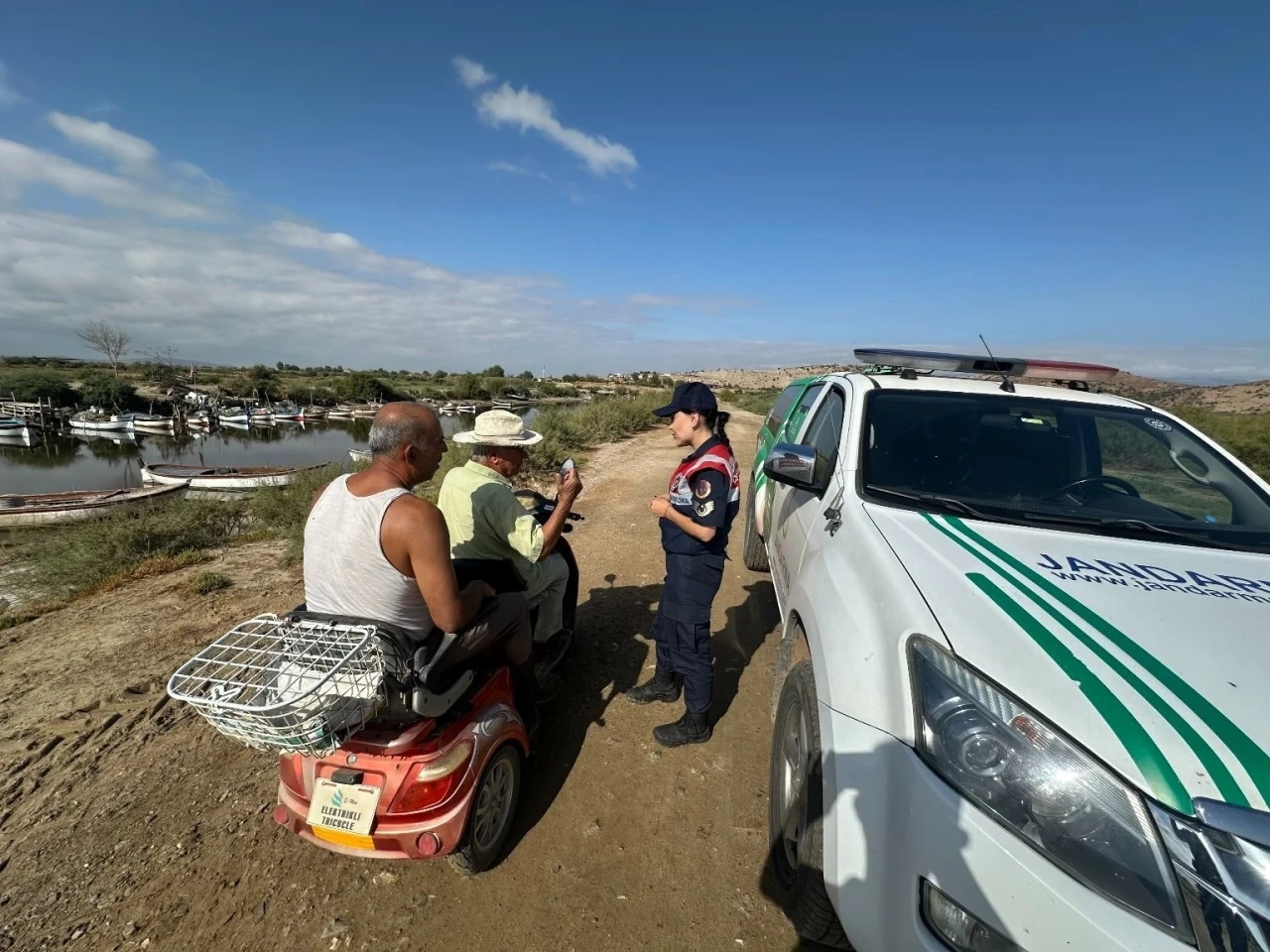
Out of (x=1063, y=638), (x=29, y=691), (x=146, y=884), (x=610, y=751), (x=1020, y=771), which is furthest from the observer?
(x=29, y=691)

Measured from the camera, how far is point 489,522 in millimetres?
2848

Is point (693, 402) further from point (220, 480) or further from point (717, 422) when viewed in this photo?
point (220, 480)

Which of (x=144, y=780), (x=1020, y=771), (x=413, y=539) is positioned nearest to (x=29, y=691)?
(x=144, y=780)

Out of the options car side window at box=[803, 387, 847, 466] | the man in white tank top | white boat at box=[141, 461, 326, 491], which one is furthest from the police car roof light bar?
white boat at box=[141, 461, 326, 491]

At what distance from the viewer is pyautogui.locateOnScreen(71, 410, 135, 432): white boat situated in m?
40.6

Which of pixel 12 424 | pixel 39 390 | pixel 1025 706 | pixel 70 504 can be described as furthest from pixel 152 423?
pixel 1025 706

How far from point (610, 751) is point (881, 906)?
1934mm

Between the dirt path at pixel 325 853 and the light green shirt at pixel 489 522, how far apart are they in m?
1.18

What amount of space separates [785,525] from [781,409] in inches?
107

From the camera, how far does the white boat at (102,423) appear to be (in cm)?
4062

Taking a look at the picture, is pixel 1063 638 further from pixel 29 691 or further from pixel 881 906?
pixel 29 691

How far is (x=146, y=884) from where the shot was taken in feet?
7.42

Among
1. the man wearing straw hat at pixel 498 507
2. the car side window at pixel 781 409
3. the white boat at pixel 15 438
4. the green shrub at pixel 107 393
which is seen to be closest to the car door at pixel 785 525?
the car side window at pixel 781 409

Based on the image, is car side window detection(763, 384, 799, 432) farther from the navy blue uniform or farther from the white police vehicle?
the white police vehicle
